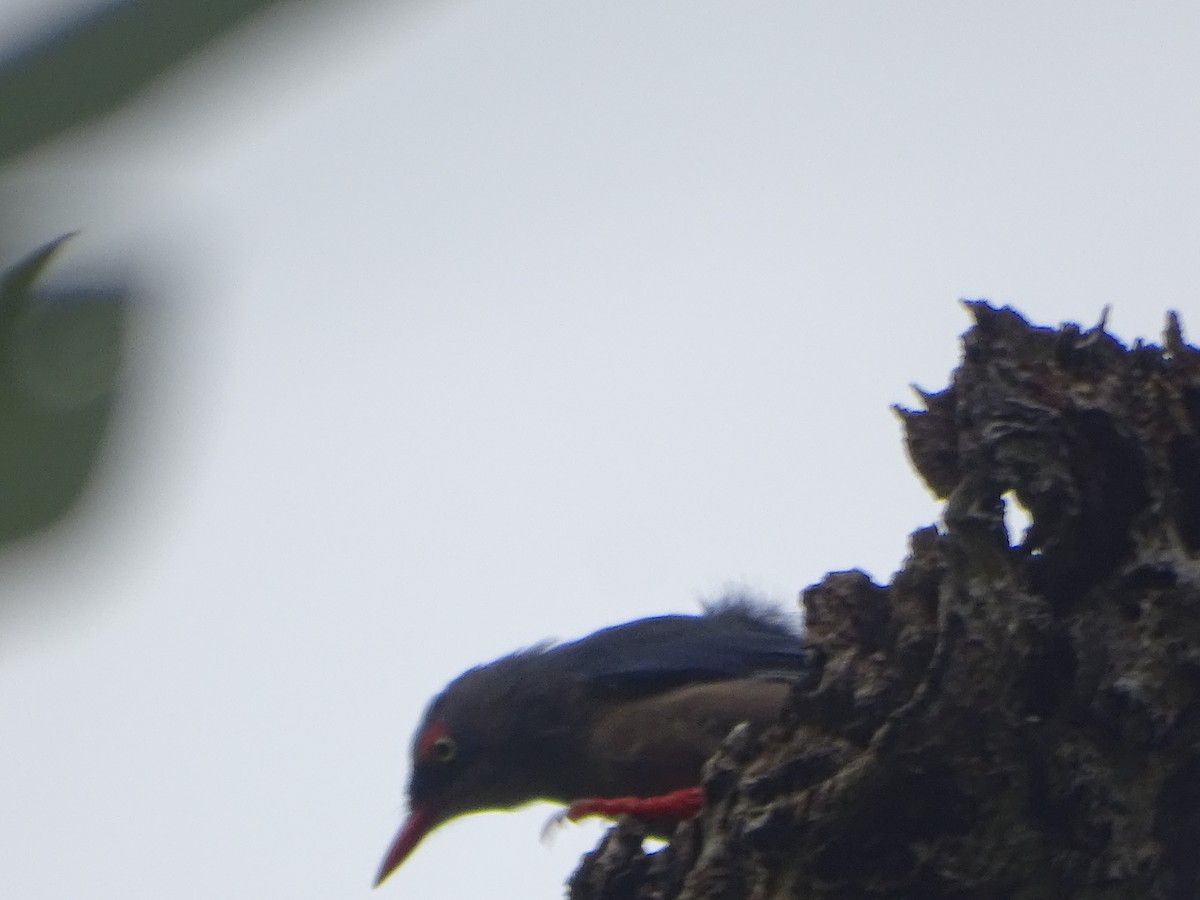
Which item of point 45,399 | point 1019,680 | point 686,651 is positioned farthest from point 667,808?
point 45,399

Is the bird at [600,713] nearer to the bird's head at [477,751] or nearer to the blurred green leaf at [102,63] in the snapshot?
the bird's head at [477,751]

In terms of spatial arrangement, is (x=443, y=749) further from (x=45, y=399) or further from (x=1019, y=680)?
(x=45, y=399)

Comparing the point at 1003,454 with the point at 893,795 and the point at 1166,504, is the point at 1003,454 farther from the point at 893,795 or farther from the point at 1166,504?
the point at 893,795

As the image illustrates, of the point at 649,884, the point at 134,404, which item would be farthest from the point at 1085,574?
the point at 134,404

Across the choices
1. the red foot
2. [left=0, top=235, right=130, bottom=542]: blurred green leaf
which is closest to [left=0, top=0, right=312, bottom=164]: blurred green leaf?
[left=0, top=235, right=130, bottom=542]: blurred green leaf

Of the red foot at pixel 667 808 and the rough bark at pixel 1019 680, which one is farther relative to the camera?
the red foot at pixel 667 808

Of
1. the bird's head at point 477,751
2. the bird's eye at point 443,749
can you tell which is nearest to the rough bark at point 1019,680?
the bird's head at point 477,751
